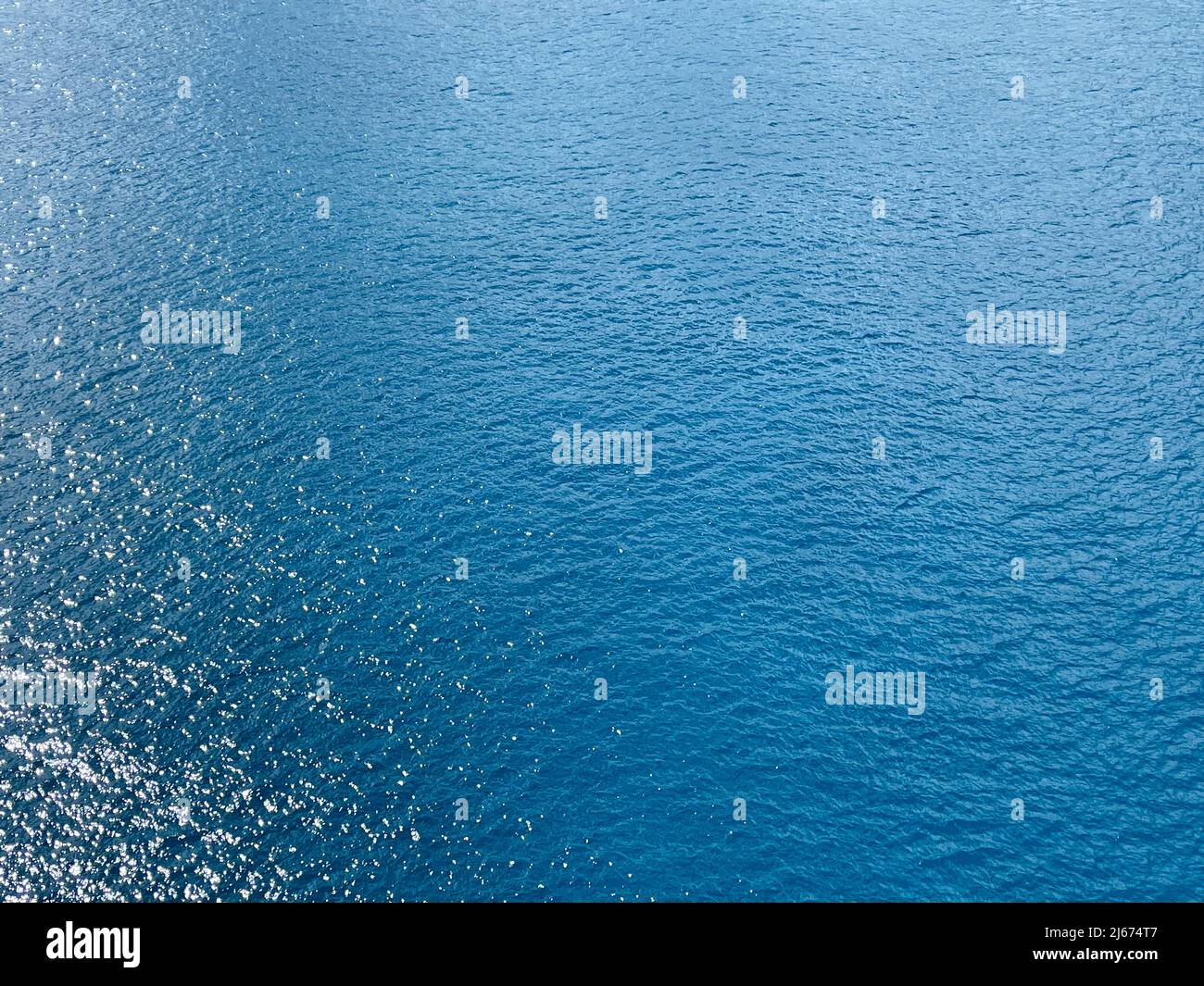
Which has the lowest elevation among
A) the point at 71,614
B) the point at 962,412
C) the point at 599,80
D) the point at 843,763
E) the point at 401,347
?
the point at 843,763

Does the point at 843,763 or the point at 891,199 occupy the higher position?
the point at 891,199

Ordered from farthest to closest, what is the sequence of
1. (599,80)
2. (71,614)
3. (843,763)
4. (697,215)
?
(599,80) < (697,215) < (71,614) < (843,763)

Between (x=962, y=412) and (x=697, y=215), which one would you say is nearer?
(x=962, y=412)

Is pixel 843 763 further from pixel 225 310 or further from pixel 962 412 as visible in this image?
Answer: pixel 225 310
